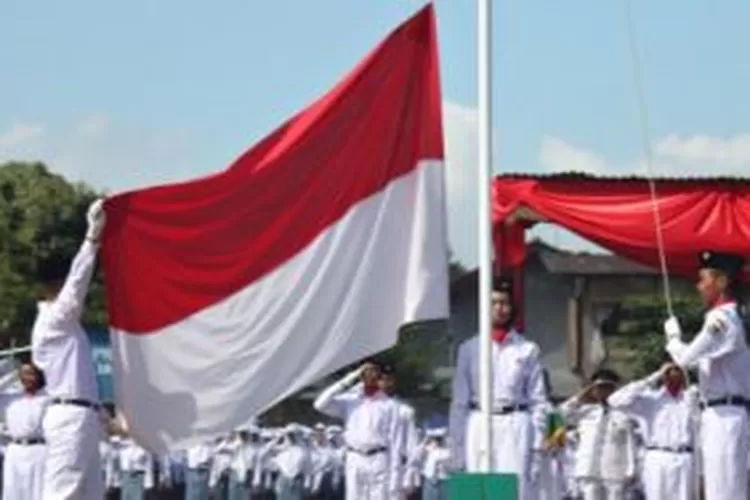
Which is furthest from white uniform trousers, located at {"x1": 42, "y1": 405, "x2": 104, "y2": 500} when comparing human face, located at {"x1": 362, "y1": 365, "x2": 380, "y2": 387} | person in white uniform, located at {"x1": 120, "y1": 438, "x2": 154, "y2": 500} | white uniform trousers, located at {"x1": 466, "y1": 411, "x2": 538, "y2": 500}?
person in white uniform, located at {"x1": 120, "y1": 438, "x2": 154, "y2": 500}

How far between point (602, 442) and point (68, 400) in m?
11.5

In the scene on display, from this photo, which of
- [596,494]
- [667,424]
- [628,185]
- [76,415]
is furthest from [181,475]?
[76,415]

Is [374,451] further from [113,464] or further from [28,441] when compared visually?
[113,464]

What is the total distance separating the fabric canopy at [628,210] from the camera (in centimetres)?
1655

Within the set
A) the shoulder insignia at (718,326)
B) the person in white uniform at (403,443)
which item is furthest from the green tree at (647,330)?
the shoulder insignia at (718,326)

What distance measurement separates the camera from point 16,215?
43.1 metres

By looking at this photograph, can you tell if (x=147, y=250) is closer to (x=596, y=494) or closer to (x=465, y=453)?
(x=465, y=453)

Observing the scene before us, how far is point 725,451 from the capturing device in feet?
44.8

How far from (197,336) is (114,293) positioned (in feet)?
1.79

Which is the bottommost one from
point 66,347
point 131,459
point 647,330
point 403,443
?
point 66,347

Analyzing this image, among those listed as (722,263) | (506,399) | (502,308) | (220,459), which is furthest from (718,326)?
(220,459)

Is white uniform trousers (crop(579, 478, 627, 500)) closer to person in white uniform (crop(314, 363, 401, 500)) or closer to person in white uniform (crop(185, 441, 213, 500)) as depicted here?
person in white uniform (crop(314, 363, 401, 500))

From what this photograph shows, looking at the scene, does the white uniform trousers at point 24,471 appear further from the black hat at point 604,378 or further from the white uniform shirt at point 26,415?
the black hat at point 604,378

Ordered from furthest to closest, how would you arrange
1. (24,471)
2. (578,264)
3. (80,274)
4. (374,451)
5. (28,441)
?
(578,264) → (374,451) → (28,441) → (24,471) → (80,274)
